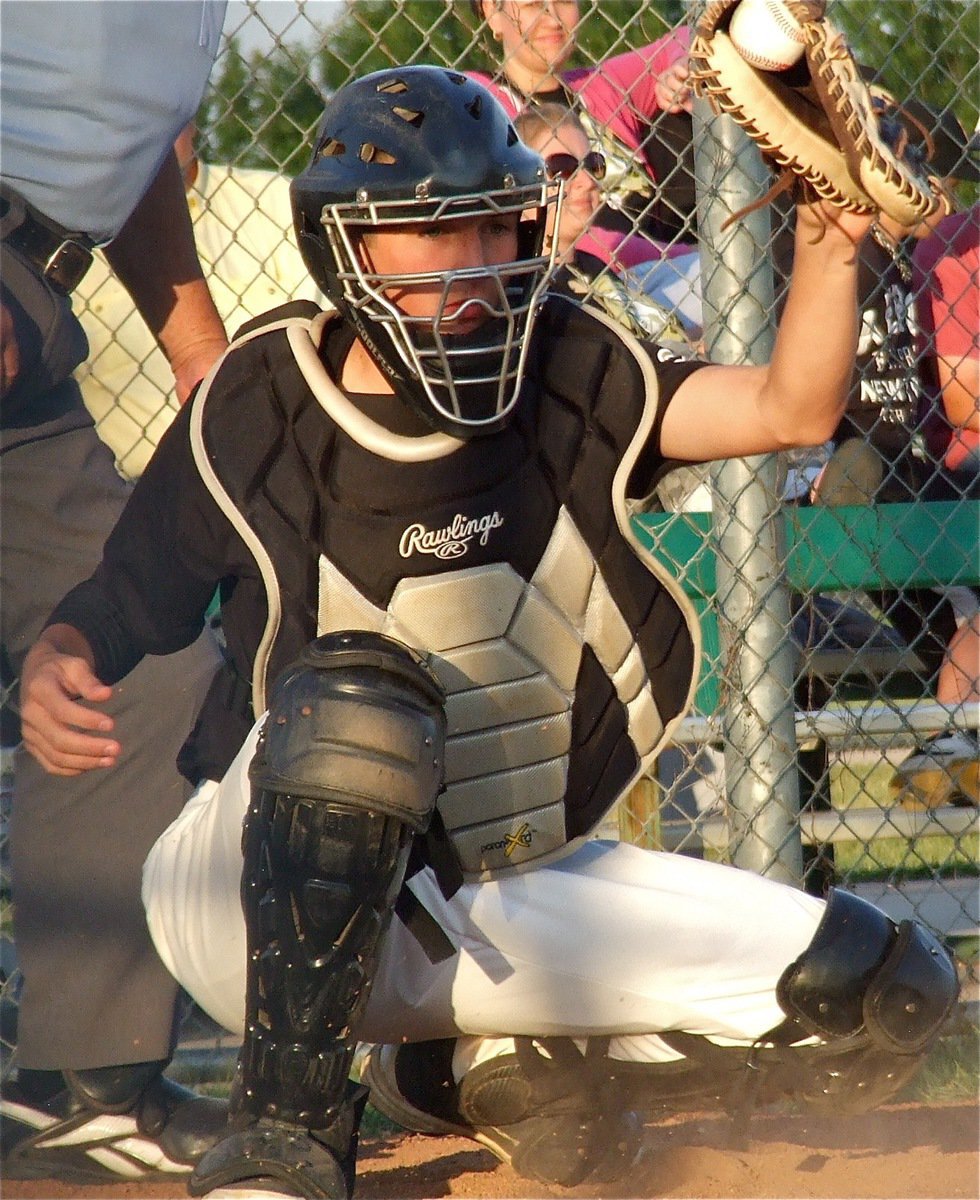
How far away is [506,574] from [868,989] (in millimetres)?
819

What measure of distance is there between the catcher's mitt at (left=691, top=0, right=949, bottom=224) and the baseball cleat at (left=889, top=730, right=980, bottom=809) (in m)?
2.27

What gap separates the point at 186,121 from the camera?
3.18 metres

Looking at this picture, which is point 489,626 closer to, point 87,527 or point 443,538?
point 443,538

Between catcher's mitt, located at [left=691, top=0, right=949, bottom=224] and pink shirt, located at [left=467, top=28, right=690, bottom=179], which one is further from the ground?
catcher's mitt, located at [left=691, top=0, right=949, bottom=224]

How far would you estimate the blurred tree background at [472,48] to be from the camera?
3408 mm

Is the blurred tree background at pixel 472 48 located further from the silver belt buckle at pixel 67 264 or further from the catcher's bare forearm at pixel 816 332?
the catcher's bare forearm at pixel 816 332

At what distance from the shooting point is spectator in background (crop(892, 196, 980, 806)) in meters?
3.95

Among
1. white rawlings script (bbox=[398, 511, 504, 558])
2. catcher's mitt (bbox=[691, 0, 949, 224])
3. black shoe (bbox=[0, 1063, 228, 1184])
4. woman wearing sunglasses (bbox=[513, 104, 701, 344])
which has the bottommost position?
black shoe (bbox=[0, 1063, 228, 1184])

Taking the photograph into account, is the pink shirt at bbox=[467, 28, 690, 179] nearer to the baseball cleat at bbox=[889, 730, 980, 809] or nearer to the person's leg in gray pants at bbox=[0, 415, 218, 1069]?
the person's leg in gray pants at bbox=[0, 415, 218, 1069]

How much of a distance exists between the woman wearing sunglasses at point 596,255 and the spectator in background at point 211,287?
2.07 feet

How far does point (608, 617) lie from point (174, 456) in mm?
736

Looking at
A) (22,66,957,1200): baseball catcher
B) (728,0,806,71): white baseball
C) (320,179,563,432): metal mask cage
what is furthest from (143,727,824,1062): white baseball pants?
(728,0,806,71): white baseball

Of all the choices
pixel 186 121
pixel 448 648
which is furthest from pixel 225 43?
pixel 448 648

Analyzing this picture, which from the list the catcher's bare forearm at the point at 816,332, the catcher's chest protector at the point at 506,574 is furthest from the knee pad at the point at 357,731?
the catcher's bare forearm at the point at 816,332
